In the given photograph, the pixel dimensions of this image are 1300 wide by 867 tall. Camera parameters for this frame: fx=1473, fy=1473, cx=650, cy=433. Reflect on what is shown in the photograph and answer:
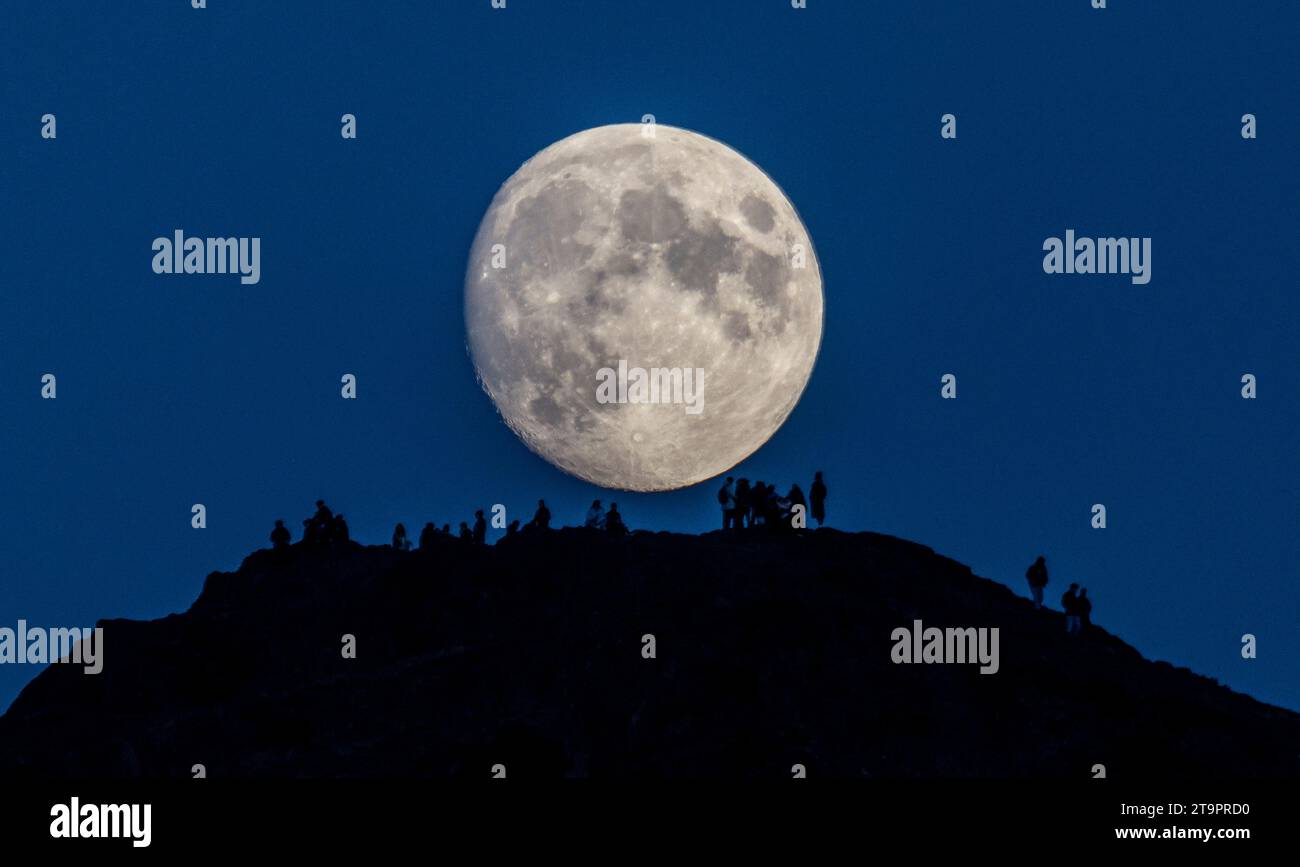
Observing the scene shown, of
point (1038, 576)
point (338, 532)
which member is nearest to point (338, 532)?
point (338, 532)

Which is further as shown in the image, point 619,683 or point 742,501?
point 742,501

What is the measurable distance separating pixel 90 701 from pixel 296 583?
646 centimetres

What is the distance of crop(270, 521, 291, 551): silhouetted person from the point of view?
44188mm

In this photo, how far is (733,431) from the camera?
142ft

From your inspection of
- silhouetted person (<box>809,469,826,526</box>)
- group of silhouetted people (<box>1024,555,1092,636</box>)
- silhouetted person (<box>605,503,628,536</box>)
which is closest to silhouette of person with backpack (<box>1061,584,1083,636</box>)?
group of silhouetted people (<box>1024,555,1092,636</box>)

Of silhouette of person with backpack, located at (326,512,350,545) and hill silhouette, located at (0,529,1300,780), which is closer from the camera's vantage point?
hill silhouette, located at (0,529,1300,780)

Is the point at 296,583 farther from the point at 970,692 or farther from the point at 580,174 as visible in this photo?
the point at 970,692

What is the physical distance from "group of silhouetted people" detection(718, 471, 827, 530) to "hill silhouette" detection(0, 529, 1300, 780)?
0.67 m

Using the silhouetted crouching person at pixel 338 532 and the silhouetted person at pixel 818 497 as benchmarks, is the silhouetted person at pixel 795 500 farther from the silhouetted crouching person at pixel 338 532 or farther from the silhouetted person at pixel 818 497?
the silhouetted crouching person at pixel 338 532

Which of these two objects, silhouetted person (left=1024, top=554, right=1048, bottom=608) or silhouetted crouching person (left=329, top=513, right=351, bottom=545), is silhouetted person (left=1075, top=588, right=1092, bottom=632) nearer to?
silhouetted person (left=1024, top=554, right=1048, bottom=608)

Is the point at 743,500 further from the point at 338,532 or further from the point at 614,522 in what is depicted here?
the point at 338,532

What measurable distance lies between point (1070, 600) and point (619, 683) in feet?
47.6

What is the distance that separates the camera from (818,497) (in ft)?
140
